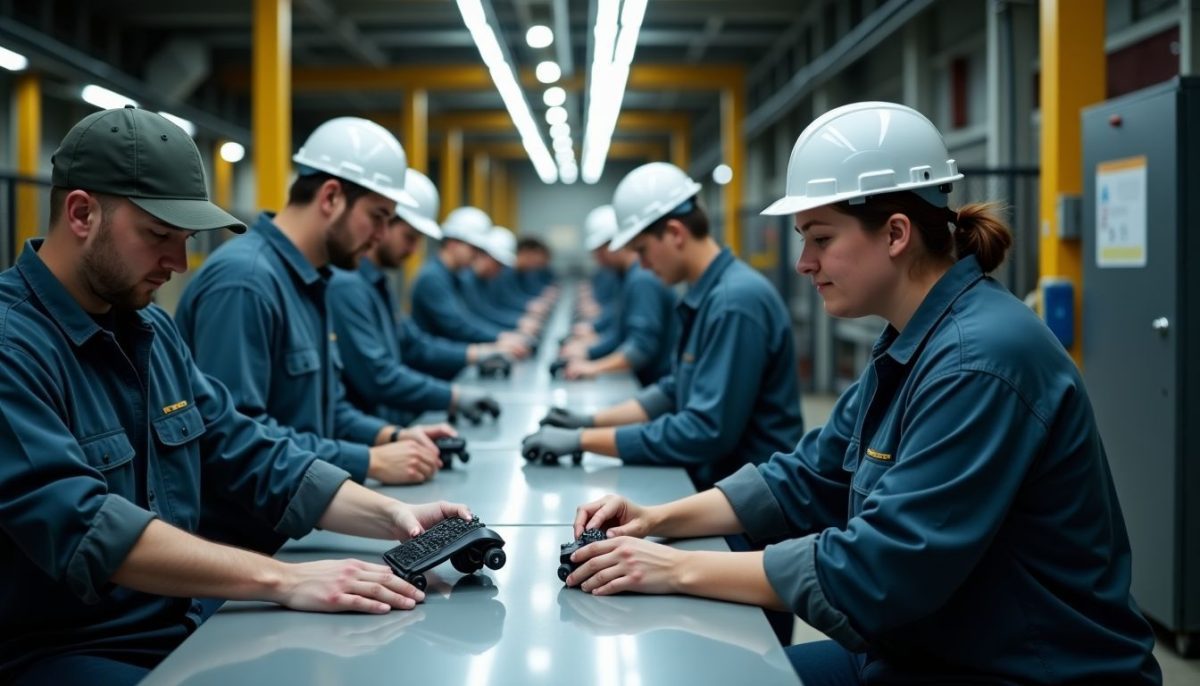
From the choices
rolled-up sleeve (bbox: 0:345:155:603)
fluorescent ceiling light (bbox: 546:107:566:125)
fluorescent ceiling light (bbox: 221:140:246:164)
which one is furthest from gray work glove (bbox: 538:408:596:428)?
fluorescent ceiling light (bbox: 221:140:246:164)

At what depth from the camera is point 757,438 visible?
9.66 ft

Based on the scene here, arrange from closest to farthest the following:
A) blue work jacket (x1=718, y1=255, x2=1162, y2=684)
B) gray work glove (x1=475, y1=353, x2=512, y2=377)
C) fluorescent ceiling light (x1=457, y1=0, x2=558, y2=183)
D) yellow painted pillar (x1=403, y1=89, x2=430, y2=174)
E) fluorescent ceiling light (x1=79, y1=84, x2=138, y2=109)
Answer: blue work jacket (x1=718, y1=255, x2=1162, y2=684) → fluorescent ceiling light (x1=457, y1=0, x2=558, y2=183) → gray work glove (x1=475, y1=353, x2=512, y2=377) → fluorescent ceiling light (x1=79, y1=84, x2=138, y2=109) → yellow painted pillar (x1=403, y1=89, x2=430, y2=174)

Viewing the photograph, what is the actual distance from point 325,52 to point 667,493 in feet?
39.7

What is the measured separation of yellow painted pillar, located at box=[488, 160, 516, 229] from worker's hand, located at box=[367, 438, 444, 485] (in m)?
20.1

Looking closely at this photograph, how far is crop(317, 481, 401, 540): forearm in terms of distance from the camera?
204cm

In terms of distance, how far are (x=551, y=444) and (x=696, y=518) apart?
91 cm

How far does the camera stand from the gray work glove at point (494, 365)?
5.43 metres

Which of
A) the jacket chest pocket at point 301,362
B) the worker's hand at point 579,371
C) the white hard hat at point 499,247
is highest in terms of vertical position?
the white hard hat at point 499,247

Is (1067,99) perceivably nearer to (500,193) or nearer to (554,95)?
(554,95)

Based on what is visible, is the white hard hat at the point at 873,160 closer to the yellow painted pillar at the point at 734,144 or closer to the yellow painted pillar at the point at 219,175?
the yellow painted pillar at the point at 734,144

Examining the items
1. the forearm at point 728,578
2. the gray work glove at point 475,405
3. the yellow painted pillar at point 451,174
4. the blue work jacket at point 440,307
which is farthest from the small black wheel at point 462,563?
the yellow painted pillar at point 451,174

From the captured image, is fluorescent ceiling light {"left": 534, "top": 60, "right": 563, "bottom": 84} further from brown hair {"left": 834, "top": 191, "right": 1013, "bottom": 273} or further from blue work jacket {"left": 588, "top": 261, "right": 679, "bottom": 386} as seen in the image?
brown hair {"left": 834, "top": 191, "right": 1013, "bottom": 273}

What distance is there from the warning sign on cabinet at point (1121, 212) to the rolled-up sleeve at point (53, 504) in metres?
3.29

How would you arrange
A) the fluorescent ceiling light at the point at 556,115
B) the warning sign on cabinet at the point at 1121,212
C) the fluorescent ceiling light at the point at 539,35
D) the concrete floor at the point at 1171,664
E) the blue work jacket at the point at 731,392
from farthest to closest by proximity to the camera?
the fluorescent ceiling light at the point at 556,115 → the fluorescent ceiling light at the point at 539,35 → the warning sign on cabinet at the point at 1121,212 → the concrete floor at the point at 1171,664 → the blue work jacket at the point at 731,392
